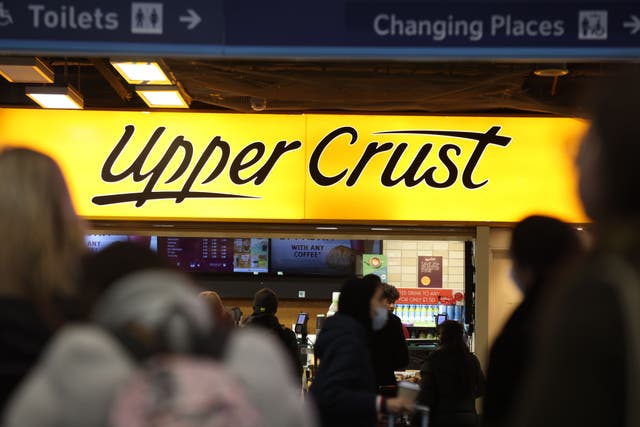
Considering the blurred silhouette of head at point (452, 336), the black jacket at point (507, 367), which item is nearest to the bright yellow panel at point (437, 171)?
the blurred silhouette of head at point (452, 336)

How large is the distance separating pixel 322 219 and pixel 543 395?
22.0 ft

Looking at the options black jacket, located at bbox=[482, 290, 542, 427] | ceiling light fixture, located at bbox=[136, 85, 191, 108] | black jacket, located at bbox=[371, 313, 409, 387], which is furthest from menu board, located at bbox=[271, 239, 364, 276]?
black jacket, located at bbox=[482, 290, 542, 427]

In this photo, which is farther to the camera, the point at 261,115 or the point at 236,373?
the point at 261,115

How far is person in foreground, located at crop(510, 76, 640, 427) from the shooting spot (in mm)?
1488

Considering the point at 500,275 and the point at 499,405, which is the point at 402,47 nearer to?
the point at 499,405

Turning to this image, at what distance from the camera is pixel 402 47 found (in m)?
4.03

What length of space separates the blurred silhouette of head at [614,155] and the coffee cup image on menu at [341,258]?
1234cm

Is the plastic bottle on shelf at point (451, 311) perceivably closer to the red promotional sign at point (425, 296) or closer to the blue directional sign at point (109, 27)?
the red promotional sign at point (425, 296)

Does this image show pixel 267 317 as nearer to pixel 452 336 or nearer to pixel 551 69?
pixel 452 336

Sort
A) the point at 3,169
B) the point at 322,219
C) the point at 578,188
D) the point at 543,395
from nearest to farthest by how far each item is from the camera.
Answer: the point at 543,395 → the point at 578,188 → the point at 3,169 → the point at 322,219

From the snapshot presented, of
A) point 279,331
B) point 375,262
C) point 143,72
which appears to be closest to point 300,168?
point 279,331

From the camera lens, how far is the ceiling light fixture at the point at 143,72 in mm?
6215

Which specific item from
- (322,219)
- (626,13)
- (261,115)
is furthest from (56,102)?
(626,13)

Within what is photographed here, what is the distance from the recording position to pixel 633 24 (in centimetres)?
412
